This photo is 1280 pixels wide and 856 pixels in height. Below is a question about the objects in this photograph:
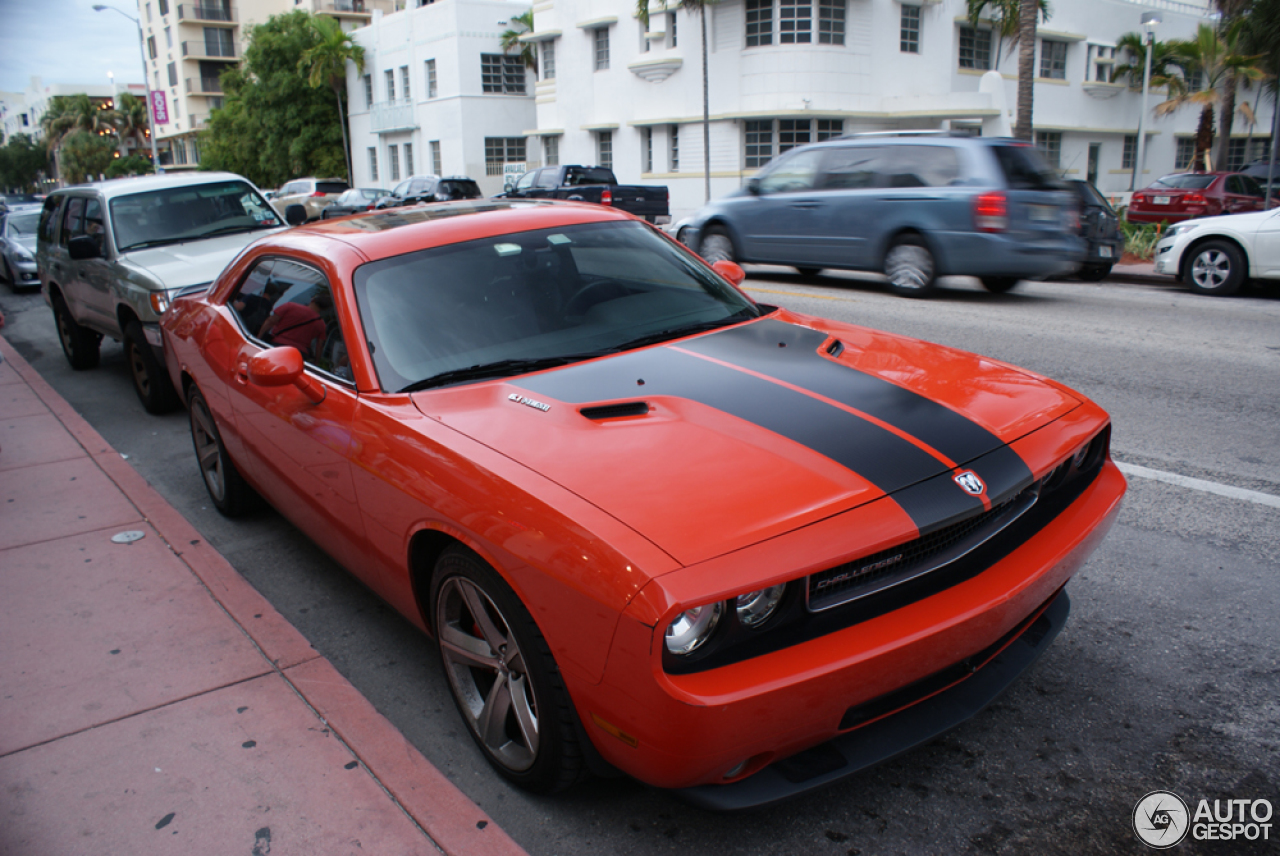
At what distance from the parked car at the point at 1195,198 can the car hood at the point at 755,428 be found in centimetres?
1949

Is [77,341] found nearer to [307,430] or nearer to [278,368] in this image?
[307,430]

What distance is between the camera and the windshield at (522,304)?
3223mm

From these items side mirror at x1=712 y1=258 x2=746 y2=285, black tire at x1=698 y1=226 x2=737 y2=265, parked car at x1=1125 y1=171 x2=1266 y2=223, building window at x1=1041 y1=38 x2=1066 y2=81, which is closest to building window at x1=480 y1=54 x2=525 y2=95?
building window at x1=1041 y1=38 x2=1066 y2=81

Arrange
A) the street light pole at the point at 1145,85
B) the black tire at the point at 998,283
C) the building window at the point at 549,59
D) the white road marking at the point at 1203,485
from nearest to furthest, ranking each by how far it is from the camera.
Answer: the white road marking at the point at 1203,485, the black tire at the point at 998,283, the street light pole at the point at 1145,85, the building window at the point at 549,59

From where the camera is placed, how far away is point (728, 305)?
12.7 ft

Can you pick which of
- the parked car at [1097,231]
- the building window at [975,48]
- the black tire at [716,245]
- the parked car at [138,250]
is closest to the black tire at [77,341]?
the parked car at [138,250]

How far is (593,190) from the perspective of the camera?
938 inches

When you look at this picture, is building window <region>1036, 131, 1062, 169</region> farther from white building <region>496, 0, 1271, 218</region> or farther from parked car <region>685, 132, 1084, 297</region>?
parked car <region>685, 132, 1084, 297</region>

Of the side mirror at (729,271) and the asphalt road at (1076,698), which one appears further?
the side mirror at (729,271)

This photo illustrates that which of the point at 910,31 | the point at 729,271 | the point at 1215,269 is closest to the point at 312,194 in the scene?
the point at 910,31

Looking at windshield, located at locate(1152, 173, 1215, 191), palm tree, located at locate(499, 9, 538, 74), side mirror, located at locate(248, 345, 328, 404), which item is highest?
palm tree, located at locate(499, 9, 538, 74)

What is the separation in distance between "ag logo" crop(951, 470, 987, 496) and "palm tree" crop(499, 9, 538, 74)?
38584 millimetres

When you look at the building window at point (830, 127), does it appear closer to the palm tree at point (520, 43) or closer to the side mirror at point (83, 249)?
the palm tree at point (520, 43)

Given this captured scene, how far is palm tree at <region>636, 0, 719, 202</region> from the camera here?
28.2 m
